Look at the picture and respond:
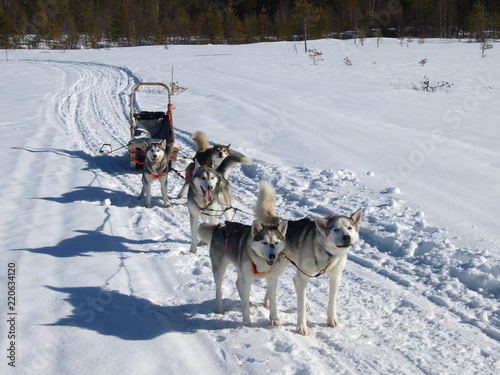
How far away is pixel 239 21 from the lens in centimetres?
3872

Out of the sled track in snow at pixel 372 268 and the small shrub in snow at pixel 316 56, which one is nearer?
the sled track in snow at pixel 372 268

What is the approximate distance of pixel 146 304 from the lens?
3.70 metres

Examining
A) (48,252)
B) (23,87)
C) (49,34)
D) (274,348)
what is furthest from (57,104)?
(49,34)

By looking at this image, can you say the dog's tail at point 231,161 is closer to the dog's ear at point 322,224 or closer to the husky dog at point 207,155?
the husky dog at point 207,155

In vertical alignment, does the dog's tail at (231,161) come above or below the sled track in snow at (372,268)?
above

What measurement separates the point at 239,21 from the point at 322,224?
125ft

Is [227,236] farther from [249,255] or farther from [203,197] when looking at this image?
[203,197]

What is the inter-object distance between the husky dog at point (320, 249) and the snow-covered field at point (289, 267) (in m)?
0.21

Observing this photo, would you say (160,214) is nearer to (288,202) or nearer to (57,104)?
(288,202)

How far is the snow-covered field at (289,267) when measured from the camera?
3.06 meters

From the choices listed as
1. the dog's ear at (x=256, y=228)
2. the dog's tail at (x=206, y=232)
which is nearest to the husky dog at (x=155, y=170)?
the dog's tail at (x=206, y=232)

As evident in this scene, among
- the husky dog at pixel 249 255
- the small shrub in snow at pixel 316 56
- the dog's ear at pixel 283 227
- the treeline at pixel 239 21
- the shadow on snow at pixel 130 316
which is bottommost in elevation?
the shadow on snow at pixel 130 316

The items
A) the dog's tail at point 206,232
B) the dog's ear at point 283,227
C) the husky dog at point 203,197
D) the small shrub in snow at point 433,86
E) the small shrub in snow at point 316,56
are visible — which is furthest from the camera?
the small shrub in snow at point 316,56

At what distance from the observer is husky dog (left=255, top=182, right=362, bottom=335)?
3.12 meters
